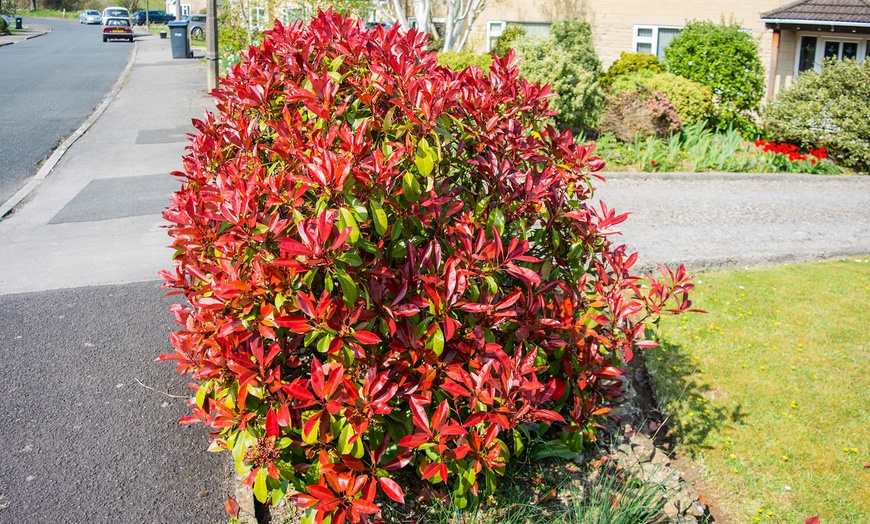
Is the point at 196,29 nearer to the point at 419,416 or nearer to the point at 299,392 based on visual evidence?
the point at 299,392

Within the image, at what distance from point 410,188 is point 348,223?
0.40 meters

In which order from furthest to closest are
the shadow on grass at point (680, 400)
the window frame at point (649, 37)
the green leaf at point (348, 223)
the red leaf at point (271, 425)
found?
the window frame at point (649, 37)
the shadow on grass at point (680, 400)
the red leaf at point (271, 425)
the green leaf at point (348, 223)

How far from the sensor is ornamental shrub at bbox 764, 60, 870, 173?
42.8ft

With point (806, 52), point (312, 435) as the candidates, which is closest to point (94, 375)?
point (312, 435)

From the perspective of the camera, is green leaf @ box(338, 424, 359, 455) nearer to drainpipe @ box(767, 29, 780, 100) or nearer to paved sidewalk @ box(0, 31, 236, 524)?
paved sidewalk @ box(0, 31, 236, 524)

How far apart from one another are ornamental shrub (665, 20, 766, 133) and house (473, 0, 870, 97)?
9.42 ft

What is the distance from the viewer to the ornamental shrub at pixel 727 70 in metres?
16.2

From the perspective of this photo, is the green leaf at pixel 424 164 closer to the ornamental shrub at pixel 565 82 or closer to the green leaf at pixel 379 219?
the green leaf at pixel 379 219

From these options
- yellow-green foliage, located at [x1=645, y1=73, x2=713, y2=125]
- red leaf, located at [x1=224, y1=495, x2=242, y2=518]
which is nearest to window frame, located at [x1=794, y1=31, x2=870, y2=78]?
yellow-green foliage, located at [x1=645, y1=73, x2=713, y2=125]

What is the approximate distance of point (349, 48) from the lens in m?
3.55

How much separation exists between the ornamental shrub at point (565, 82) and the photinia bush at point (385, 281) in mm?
9430

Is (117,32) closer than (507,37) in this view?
No

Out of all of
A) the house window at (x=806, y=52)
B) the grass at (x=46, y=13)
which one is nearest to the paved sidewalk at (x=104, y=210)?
the house window at (x=806, y=52)

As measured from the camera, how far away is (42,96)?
61.3 ft
